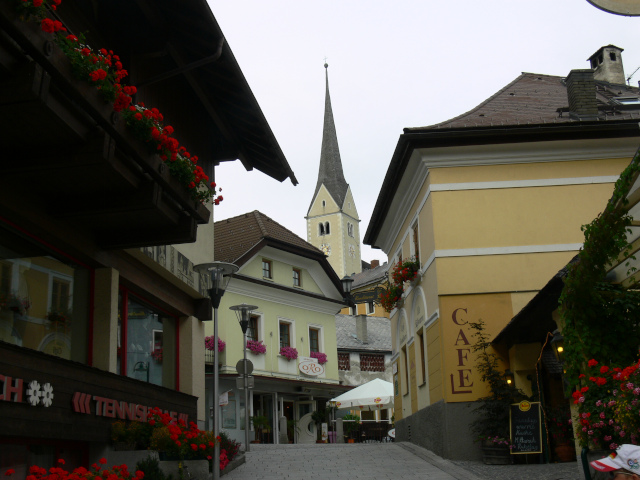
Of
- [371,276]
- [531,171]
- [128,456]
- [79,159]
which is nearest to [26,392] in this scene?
[128,456]

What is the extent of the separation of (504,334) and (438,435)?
3247 mm

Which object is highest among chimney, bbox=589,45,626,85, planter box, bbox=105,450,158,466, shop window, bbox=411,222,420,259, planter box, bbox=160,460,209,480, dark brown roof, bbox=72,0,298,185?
chimney, bbox=589,45,626,85

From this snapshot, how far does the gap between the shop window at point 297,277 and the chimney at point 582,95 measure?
58.1 feet

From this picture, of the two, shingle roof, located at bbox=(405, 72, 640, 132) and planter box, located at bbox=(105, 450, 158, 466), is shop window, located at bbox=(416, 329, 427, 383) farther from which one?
planter box, located at bbox=(105, 450, 158, 466)

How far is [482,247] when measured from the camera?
58.0 ft

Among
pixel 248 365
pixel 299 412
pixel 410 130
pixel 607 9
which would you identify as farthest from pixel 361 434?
pixel 607 9

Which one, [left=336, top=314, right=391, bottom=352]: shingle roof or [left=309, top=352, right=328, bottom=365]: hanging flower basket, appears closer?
[left=309, top=352, right=328, bottom=365]: hanging flower basket

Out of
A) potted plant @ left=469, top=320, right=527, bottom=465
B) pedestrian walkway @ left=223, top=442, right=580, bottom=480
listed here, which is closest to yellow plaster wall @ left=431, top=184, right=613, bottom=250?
potted plant @ left=469, top=320, right=527, bottom=465

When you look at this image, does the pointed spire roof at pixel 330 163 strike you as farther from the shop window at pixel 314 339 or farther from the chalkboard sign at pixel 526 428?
the chalkboard sign at pixel 526 428

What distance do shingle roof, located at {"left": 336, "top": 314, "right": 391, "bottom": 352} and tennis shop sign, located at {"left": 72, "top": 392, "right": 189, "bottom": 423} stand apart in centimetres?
3761

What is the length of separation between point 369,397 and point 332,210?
278 ft

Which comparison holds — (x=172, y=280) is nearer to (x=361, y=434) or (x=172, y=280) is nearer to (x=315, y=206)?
(x=361, y=434)

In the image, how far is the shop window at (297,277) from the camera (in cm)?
3495

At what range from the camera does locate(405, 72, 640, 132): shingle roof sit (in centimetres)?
1862
